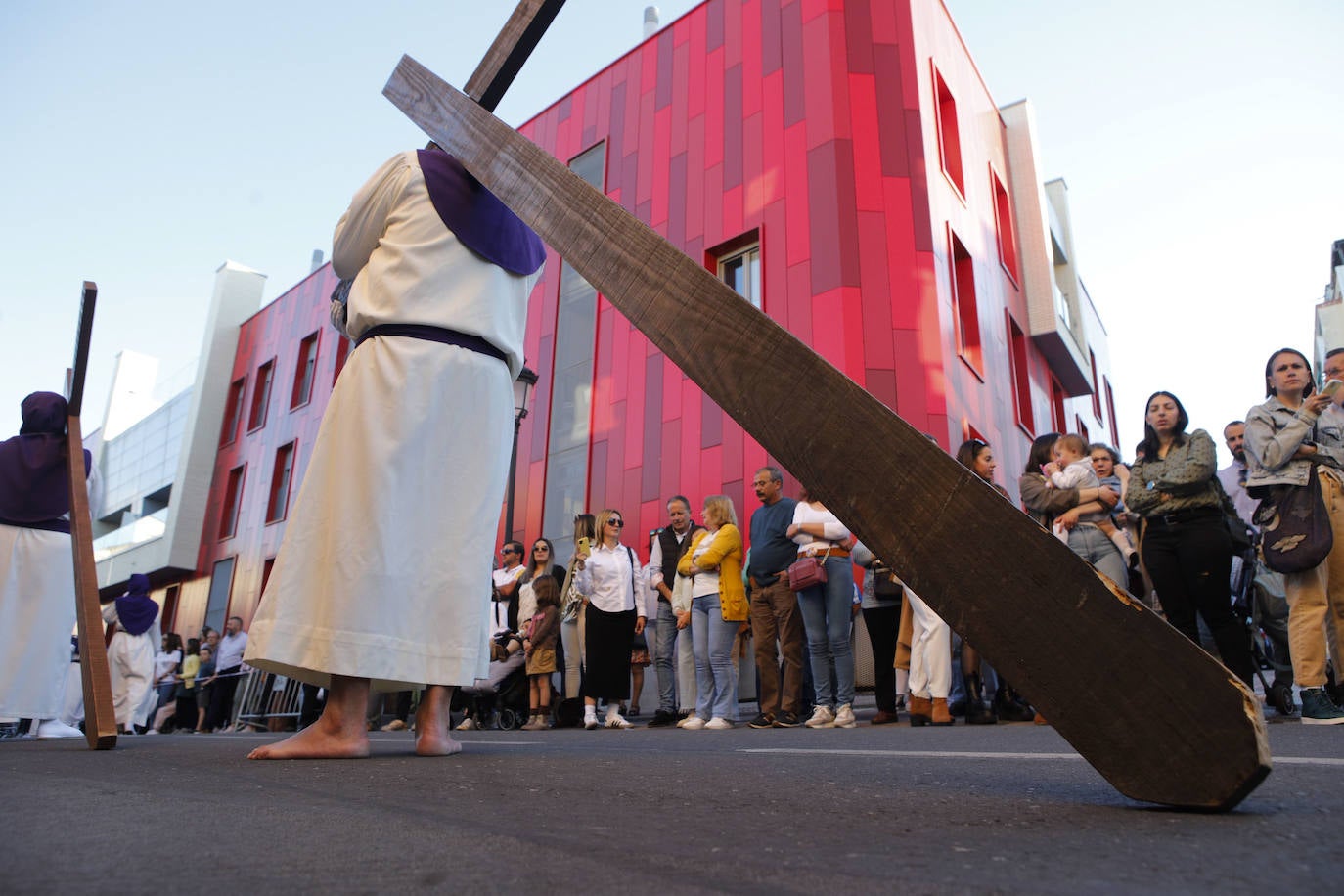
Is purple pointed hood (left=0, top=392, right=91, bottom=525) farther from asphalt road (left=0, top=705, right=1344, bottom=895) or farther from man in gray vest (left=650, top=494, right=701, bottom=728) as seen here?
man in gray vest (left=650, top=494, right=701, bottom=728)

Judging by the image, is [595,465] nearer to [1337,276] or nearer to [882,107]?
[882,107]

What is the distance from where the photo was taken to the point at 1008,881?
0.82 metres

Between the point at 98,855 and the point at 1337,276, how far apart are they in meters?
46.8

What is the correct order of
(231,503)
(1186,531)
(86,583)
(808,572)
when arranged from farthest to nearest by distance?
(231,503) < (808,572) < (1186,531) < (86,583)

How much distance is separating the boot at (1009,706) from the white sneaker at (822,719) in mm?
1103

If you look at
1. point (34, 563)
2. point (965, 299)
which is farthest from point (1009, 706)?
point (965, 299)

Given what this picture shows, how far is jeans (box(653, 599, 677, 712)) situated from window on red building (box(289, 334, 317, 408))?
1455cm

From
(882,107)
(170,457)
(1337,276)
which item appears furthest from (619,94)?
(1337,276)

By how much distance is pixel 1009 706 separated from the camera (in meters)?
6.24

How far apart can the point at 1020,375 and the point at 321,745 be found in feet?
47.5

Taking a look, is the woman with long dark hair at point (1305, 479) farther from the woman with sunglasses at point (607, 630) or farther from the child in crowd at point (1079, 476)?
the woman with sunglasses at point (607, 630)

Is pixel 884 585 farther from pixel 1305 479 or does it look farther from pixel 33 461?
pixel 33 461

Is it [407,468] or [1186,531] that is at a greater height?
[1186,531]

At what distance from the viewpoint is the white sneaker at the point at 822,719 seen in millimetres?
6250
